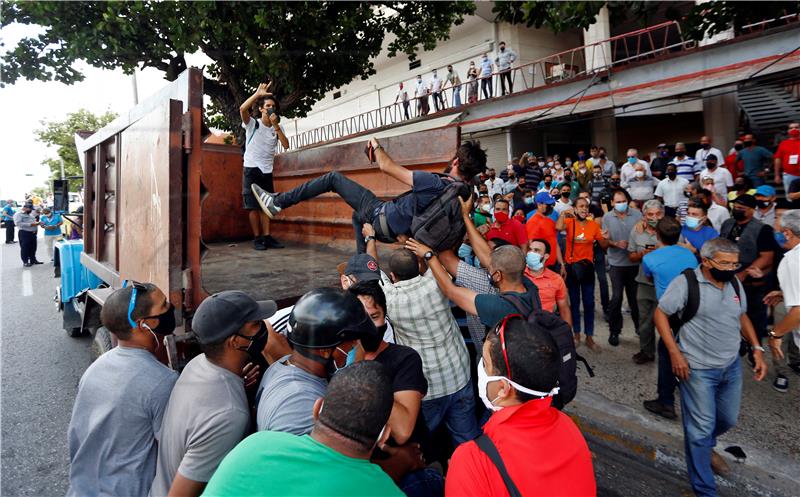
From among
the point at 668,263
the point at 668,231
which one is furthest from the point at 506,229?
the point at 668,263

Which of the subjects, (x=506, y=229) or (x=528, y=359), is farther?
(x=506, y=229)

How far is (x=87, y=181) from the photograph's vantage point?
14.8ft

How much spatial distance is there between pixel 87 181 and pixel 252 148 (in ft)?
5.60

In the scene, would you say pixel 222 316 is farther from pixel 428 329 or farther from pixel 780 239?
pixel 780 239

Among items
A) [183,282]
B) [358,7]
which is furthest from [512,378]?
[358,7]

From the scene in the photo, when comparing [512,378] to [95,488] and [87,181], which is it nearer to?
[95,488]

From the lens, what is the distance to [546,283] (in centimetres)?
409

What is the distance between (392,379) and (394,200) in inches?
66.0

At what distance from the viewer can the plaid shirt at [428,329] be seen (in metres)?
2.38

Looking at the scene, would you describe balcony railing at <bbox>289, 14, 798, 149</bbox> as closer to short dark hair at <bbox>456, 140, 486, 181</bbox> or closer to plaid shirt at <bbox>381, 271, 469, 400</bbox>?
short dark hair at <bbox>456, 140, 486, 181</bbox>

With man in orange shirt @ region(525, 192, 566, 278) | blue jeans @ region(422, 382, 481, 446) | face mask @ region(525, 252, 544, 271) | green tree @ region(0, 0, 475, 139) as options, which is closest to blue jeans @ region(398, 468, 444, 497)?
blue jeans @ region(422, 382, 481, 446)

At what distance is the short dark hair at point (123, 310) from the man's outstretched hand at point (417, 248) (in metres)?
1.37

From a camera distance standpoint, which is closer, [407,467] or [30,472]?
A: [407,467]

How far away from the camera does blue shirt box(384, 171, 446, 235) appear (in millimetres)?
2750
